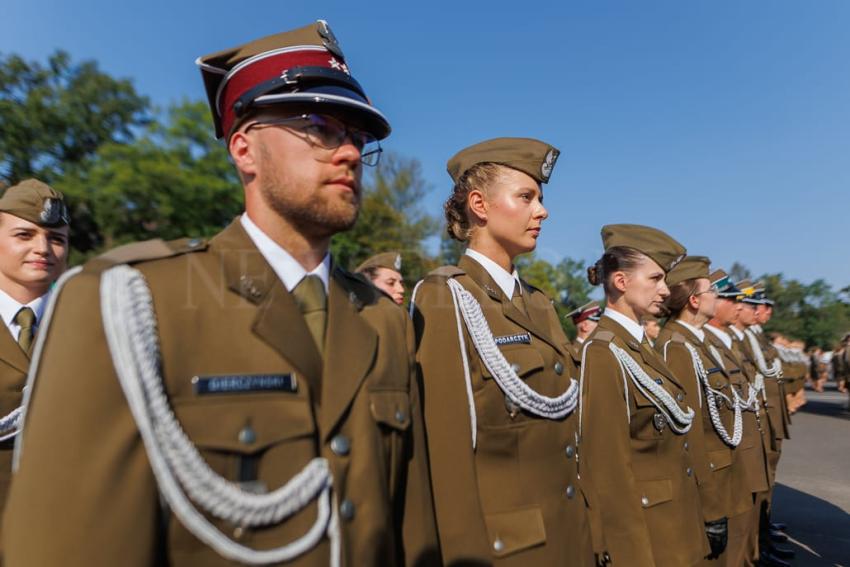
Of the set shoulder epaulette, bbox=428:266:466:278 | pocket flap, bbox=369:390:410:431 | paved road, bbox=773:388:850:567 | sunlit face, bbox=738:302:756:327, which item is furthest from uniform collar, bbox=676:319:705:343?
pocket flap, bbox=369:390:410:431

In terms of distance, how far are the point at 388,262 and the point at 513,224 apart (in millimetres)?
3469

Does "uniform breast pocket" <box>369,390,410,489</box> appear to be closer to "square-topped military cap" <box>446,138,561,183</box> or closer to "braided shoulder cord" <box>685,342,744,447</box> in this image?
"square-topped military cap" <box>446,138,561,183</box>

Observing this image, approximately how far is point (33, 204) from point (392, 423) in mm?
2780

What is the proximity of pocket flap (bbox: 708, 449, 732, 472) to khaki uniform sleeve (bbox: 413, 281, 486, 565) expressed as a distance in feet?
10.1

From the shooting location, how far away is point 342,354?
160 cm

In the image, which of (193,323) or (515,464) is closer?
(193,323)

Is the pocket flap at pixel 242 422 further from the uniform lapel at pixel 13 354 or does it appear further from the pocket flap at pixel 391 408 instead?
the uniform lapel at pixel 13 354

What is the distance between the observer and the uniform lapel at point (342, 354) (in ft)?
5.01

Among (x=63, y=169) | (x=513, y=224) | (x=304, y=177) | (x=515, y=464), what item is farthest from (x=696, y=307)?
(x=63, y=169)

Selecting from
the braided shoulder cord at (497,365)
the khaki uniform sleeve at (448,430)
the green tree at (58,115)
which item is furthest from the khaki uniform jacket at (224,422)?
the green tree at (58,115)

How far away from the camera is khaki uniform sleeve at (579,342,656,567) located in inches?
118

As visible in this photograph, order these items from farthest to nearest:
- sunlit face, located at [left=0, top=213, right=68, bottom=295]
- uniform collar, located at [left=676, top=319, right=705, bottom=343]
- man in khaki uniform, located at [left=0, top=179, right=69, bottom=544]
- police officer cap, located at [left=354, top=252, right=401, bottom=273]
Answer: police officer cap, located at [left=354, top=252, right=401, bottom=273], uniform collar, located at [left=676, top=319, right=705, bottom=343], sunlit face, located at [left=0, top=213, right=68, bottom=295], man in khaki uniform, located at [left=0, top=179, right=69, bottom=544]

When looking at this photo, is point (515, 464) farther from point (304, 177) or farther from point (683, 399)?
point (683, 399)

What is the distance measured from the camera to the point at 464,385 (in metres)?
2.29
